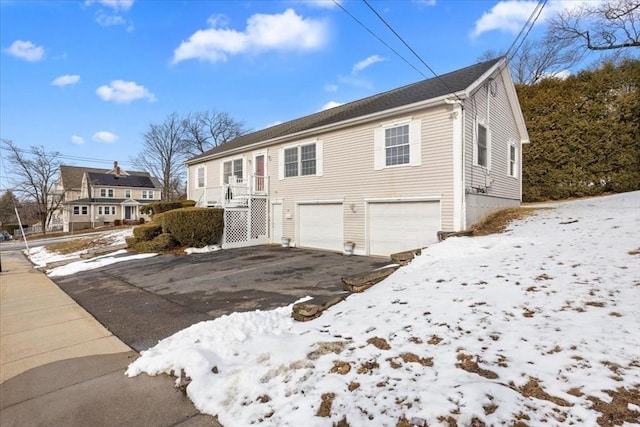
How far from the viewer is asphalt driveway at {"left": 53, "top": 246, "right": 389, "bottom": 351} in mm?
5535

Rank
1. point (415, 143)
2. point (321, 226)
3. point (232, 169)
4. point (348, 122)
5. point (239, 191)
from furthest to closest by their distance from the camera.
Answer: point (232, 169) < point (239, 191) < point (321, 226) < point (348, 122) < point (415, 143)

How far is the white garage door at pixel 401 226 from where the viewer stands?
9.49 meters

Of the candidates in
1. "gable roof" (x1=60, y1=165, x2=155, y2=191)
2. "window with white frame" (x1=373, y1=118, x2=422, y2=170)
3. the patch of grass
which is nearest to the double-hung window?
"window with white frame" (x1=373, y1=118, x2=422, y2=170)

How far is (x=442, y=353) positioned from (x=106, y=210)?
50685 millimetres

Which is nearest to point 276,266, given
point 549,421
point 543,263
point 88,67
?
point 543,263

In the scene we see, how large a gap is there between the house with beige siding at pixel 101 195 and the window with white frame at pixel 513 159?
41008 mm

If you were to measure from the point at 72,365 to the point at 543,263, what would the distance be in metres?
7.07

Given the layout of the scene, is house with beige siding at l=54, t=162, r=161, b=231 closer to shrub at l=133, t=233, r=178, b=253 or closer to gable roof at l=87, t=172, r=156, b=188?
gable roof at l=87, t=172, r=156, b=188

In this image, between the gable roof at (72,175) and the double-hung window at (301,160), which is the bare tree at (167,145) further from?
the double-hung window at (301,160)

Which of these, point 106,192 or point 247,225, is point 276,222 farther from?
point 106,192

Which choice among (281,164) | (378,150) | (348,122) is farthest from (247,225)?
(378,150)

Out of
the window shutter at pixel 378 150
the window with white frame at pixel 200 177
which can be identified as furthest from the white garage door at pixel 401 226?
the window with white frame at pixel 200 177

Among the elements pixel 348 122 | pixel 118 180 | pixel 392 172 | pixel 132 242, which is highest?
pixel 118 180

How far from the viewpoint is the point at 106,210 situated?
4356 centimetres
